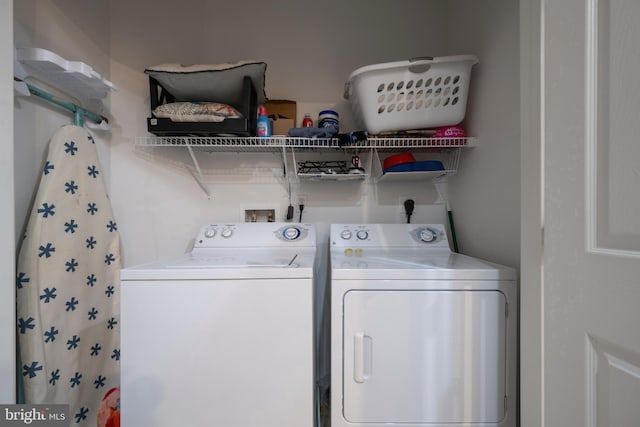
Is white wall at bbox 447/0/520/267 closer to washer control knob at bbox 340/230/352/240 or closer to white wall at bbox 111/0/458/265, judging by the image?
white wall at bbox 111/0/458/265

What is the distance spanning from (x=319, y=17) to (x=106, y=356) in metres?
2.43

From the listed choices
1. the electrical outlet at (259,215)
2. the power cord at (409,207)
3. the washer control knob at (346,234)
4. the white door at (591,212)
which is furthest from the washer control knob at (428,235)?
the electrical outlet at (259,215)

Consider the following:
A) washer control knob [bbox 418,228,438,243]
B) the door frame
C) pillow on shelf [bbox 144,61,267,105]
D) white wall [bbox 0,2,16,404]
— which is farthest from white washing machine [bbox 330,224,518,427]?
white wall [bbox 0,2,16,404]

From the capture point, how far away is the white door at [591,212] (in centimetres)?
52

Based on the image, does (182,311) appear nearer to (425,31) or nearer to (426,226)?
(426,226)

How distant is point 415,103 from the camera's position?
1.24 meters

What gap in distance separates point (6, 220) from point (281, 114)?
→ 50.8 inches

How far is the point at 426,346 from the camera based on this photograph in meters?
0.91

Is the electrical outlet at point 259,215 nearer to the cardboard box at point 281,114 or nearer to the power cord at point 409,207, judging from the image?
the cardboard box at point 281,114

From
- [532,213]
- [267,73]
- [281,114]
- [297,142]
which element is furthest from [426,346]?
[267,73]

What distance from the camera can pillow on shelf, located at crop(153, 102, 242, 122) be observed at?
4.09ft

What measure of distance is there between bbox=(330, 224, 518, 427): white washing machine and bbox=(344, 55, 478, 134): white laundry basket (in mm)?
776

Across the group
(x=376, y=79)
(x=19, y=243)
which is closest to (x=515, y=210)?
(x=376, y=79)

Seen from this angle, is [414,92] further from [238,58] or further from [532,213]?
[238,58]
